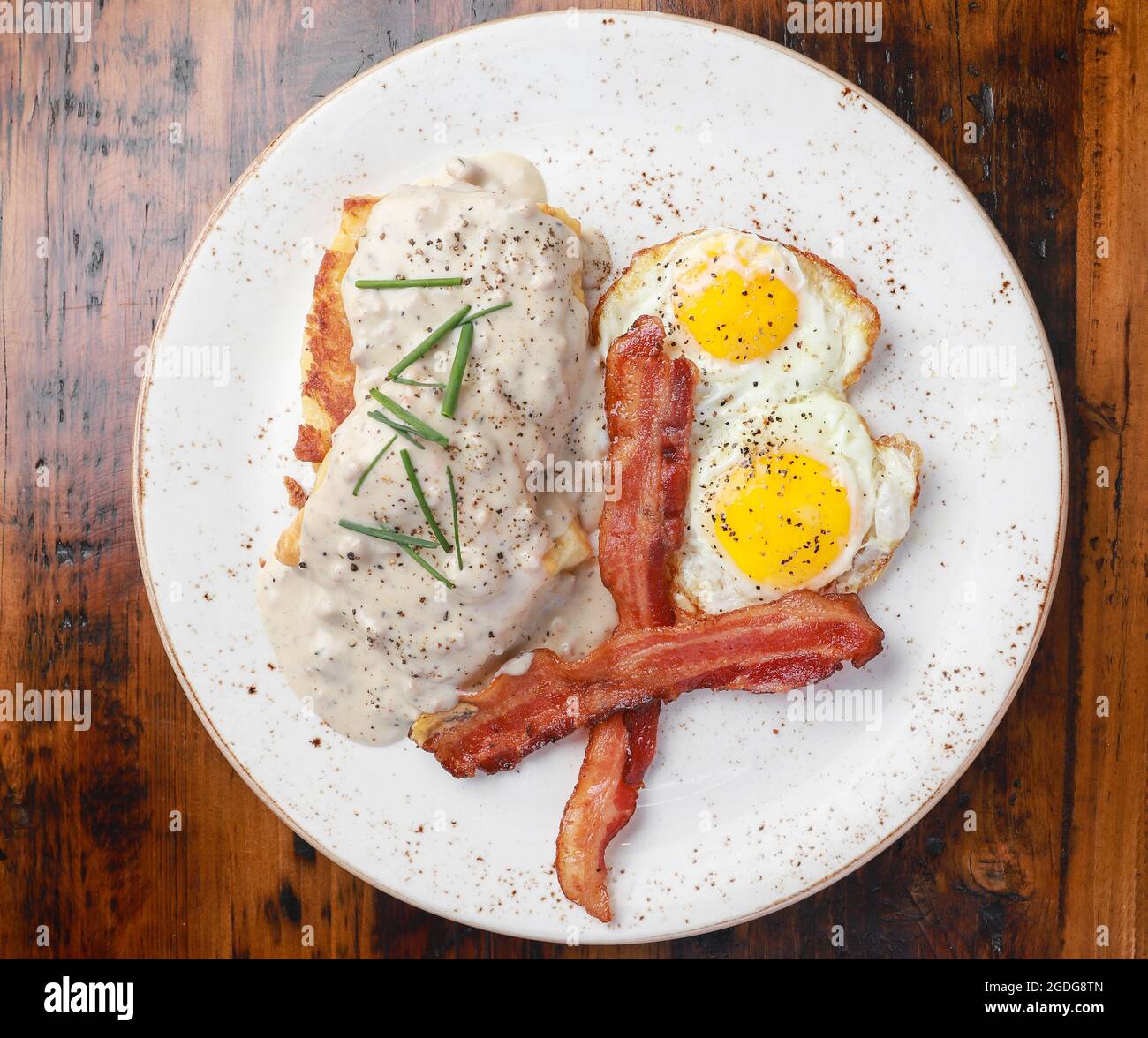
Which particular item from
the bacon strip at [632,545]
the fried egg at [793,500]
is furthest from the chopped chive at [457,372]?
the fried egg at [793,500]

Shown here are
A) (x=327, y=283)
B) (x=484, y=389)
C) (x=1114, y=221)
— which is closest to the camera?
(x=484, y=389)

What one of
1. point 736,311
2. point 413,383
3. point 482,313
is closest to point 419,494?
point 413,383

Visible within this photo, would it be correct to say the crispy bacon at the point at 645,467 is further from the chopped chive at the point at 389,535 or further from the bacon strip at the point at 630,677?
the chopped chive at the point at 389,535

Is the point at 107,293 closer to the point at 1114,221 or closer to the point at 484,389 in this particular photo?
the point at 484,389

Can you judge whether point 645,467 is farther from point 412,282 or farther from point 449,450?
point 412,282
